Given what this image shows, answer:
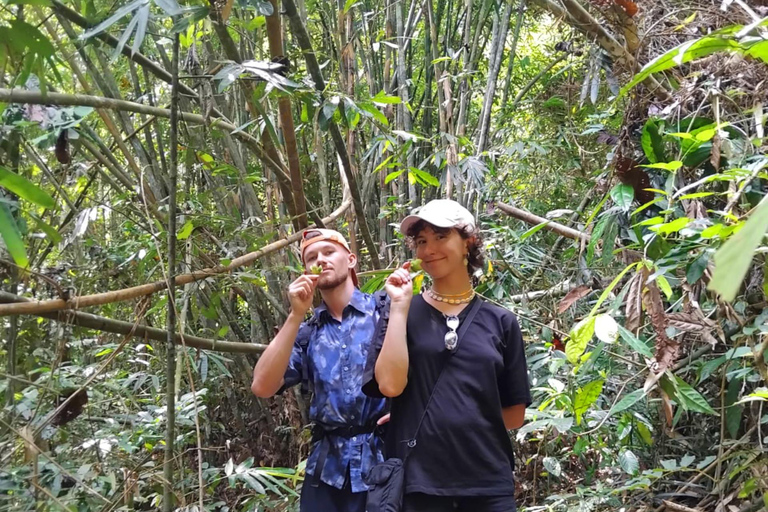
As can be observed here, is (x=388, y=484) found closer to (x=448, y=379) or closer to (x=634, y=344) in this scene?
(x=448, y=379)

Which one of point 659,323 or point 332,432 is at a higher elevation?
point 659,323

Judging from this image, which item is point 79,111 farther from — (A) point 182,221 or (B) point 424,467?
(B) point 424,467

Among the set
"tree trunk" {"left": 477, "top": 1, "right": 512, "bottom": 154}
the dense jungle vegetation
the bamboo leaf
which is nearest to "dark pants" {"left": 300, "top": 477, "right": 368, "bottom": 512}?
the dense jungle vegetation

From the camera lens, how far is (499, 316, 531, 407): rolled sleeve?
136 cm

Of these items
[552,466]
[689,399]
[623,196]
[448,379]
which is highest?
[623,196]

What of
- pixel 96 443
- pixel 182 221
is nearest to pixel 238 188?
pixel 182 221

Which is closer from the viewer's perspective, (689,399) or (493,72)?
(689,399)

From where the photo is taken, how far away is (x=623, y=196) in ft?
5.22

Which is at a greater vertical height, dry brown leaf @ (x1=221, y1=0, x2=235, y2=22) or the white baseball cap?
dry brown leaf @ (x1=221, y1=0, x2=235, y2=22)

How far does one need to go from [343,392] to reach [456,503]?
1.13 feet

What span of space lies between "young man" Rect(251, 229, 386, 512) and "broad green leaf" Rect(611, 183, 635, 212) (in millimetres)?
634

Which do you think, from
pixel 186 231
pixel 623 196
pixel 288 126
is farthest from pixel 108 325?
pixel 623 196

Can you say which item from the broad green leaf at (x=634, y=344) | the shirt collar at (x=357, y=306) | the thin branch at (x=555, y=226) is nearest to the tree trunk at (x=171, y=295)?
the shirt collar at (x=357, y=306)

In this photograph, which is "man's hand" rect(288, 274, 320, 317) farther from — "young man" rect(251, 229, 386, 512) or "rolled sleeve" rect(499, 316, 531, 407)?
"rolled sleeve" rect(499, 316, 531, 407)
